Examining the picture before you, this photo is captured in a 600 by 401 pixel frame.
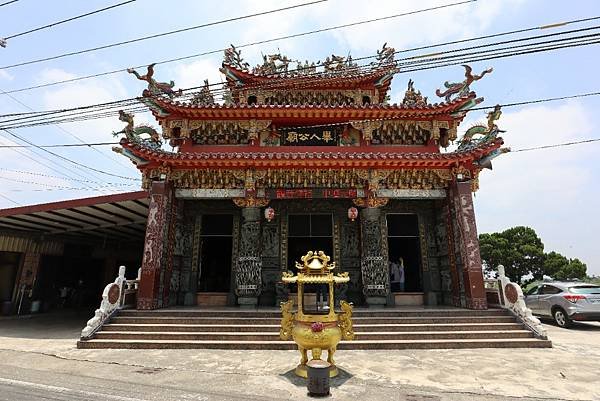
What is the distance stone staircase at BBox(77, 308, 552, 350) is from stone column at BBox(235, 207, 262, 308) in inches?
35.9

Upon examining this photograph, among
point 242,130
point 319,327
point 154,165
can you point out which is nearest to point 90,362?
point 319,327

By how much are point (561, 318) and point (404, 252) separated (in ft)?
17.8

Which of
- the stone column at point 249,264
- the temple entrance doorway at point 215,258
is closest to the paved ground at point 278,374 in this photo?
the stone column at point 249,264

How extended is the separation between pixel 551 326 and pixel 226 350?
10.9 meters

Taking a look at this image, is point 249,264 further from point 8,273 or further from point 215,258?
point 8,273

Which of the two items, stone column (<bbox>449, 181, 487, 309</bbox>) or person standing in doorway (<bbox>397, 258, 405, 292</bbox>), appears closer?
stone column (<bbox>449, 181, 487, 309</bbox>)

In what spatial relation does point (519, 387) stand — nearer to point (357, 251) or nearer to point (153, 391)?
point (153, 391)

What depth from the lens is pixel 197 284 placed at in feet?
37.1

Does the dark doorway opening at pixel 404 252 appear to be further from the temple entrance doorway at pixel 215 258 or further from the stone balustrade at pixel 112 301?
the stone balustrade at pixel 112 301

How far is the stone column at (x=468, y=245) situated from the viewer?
9.19 metres

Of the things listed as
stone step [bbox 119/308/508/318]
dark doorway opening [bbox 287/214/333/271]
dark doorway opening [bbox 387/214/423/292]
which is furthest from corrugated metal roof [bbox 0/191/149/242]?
dark doorway opening [bbox 387/214/423/292]

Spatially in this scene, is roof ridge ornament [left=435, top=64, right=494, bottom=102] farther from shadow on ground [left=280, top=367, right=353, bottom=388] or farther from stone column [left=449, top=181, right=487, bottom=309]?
shadow on ground [left=280, top=367, right=353, bottom=388]

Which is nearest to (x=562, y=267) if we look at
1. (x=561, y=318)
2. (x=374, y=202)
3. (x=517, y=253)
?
(x=517, y=253)

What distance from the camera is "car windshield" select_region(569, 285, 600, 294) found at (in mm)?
10055
